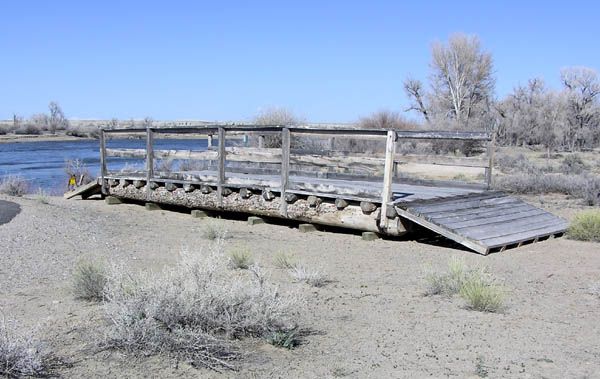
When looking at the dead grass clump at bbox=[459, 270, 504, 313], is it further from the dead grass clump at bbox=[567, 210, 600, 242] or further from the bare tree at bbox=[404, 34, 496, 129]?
the bare tree at bbox=[404, 34, 496, 129]

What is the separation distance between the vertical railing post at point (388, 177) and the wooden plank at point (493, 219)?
3.19ft

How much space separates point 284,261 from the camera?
837cm

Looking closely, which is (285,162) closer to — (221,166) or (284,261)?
(221,166)

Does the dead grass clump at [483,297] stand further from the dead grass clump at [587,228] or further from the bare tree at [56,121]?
the bare tree at [56,121]

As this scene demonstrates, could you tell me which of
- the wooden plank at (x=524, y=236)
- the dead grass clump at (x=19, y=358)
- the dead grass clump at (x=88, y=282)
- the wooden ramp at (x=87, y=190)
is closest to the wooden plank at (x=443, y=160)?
the wooden plank at (x=524, y=236)

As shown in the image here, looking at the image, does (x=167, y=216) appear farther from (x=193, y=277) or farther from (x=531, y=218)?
(x=193, y=277)

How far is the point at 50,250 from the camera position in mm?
9102

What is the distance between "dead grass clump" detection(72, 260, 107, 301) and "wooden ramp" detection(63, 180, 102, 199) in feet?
34.2

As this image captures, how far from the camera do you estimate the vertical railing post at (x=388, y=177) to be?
1022cm

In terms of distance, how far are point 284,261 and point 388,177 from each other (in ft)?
8.63

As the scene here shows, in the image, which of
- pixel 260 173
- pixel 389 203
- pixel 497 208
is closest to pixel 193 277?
pixel 389 203

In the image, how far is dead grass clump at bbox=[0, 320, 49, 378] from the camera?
4027 mm

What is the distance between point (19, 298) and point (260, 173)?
9.63 meters

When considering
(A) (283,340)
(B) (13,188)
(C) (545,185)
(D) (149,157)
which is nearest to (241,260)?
(A) (283,340)
